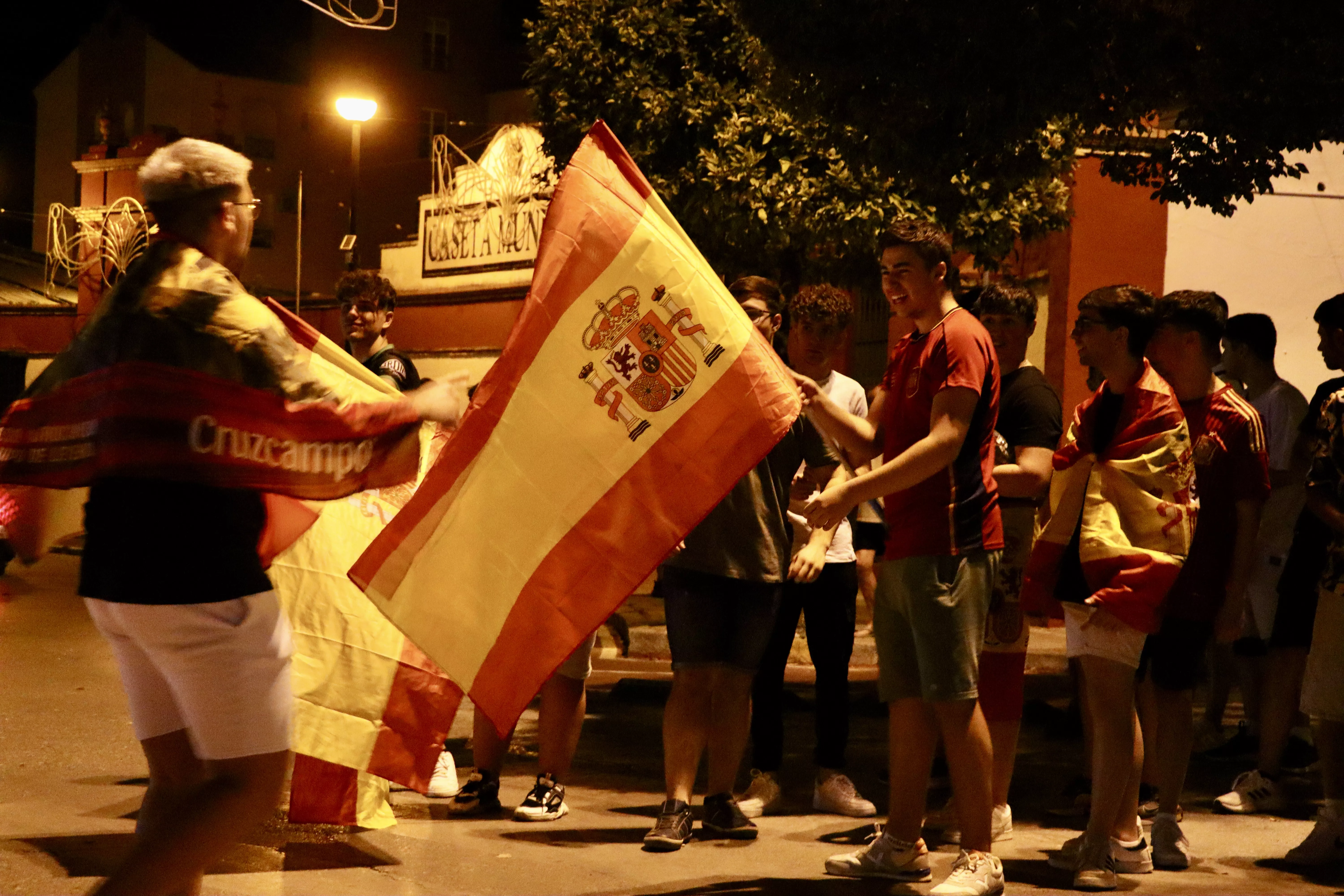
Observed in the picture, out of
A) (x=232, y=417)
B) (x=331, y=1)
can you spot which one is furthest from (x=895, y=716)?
(x=331, y=1)

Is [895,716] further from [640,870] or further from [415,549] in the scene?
[415,549]

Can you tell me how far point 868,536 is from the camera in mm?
8398

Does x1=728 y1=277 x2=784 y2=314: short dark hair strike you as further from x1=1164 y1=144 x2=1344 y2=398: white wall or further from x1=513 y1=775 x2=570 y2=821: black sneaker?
x1=1164 y1=144 x2=1344 y2=398: white wall

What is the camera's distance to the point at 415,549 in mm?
4504

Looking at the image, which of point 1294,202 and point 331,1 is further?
point 1294,202

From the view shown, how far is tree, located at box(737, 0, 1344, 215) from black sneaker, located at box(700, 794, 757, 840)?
135 inches

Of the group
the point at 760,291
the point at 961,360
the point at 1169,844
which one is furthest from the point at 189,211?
the point at 1169,844

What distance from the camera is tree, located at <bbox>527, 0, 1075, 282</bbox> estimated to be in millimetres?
11344

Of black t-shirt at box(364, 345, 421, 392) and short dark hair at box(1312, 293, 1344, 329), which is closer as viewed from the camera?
short dark hair at box(1312, 293, 1344, 329)

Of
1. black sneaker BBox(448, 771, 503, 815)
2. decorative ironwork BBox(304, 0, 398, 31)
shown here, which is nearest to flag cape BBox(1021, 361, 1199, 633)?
black sneaker BBox(448, 771, 503, 815)

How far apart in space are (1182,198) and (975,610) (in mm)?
3716

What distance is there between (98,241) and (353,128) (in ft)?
48.7

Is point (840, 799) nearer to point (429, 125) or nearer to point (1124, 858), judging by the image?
point (1124, 858)

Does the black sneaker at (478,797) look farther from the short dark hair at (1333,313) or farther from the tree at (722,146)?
the tree at (722,146)
